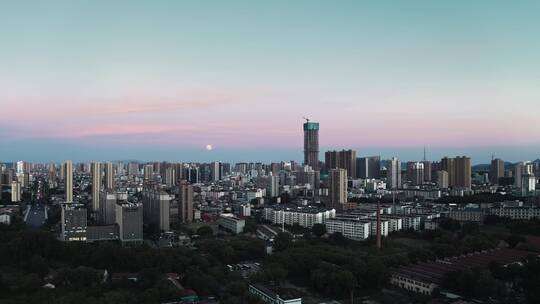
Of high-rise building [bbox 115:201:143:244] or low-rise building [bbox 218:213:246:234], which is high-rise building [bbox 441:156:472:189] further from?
high-rise building [bbox 115:201:143:244]

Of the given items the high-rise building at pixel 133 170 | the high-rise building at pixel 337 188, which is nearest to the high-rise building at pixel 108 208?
the high-rise building at pixel 337 188

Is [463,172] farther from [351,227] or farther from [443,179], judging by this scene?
[351,227]

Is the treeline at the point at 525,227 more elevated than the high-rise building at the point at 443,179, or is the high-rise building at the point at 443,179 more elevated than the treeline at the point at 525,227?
the high-rise building at the point at 443,179

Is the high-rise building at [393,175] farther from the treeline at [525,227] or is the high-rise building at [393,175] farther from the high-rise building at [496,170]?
the treeline at [525,227]

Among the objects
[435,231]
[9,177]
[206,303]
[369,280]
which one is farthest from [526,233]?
[9,177]

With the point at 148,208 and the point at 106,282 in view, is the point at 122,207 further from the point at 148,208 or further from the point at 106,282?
the point at 106,282

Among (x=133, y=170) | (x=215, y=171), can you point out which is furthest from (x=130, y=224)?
(x=133, y=170)
